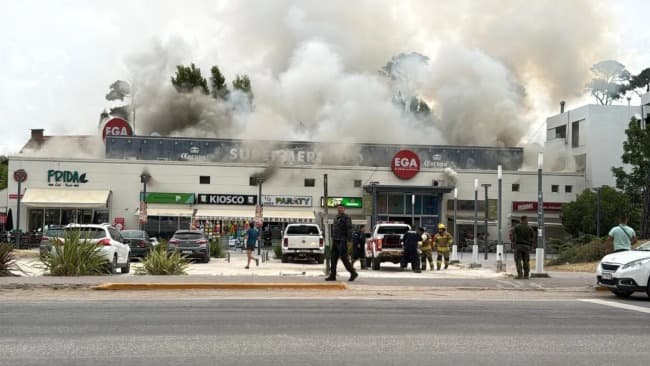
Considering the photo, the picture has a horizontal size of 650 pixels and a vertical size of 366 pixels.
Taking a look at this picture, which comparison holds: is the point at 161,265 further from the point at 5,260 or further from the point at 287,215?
the point at 287,215

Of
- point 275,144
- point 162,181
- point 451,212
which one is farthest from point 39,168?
point 451,212

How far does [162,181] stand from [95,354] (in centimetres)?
4327

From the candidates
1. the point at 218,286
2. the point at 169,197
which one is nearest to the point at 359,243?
the point at 218,286

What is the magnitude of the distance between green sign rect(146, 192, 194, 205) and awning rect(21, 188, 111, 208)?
2.66m

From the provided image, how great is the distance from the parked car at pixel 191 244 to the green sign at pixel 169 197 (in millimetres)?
19127

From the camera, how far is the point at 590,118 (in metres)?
55.4

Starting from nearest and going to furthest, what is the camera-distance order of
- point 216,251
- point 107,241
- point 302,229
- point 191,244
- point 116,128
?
1. point 107,241
2. point 191,244
3. point 302,229
4. point 216,251
5. point 116,128

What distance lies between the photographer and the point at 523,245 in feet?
64.1

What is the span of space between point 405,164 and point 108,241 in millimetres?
34061

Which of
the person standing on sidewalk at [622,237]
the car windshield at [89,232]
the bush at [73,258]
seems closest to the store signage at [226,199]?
the car windshield at [89,232]

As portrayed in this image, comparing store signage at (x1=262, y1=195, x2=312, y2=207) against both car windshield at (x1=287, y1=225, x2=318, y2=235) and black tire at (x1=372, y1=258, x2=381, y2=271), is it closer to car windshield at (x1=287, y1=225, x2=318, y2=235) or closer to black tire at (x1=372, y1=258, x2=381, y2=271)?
car windshield at (x1=287, y1=225, x2=318, y2=235)

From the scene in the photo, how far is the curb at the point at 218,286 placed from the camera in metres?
15.7

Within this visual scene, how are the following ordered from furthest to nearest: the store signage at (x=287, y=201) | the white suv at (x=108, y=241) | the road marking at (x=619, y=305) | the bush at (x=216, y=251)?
the store signage at (x=287, y=201) → the bush at (x=216, y=251) → the white suv at (x=108, y=241) → the road marking at (x=619, y=305)

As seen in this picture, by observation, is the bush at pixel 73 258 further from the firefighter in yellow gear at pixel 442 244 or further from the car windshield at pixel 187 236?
the firefighter in yellow gear at pixel 442 244
